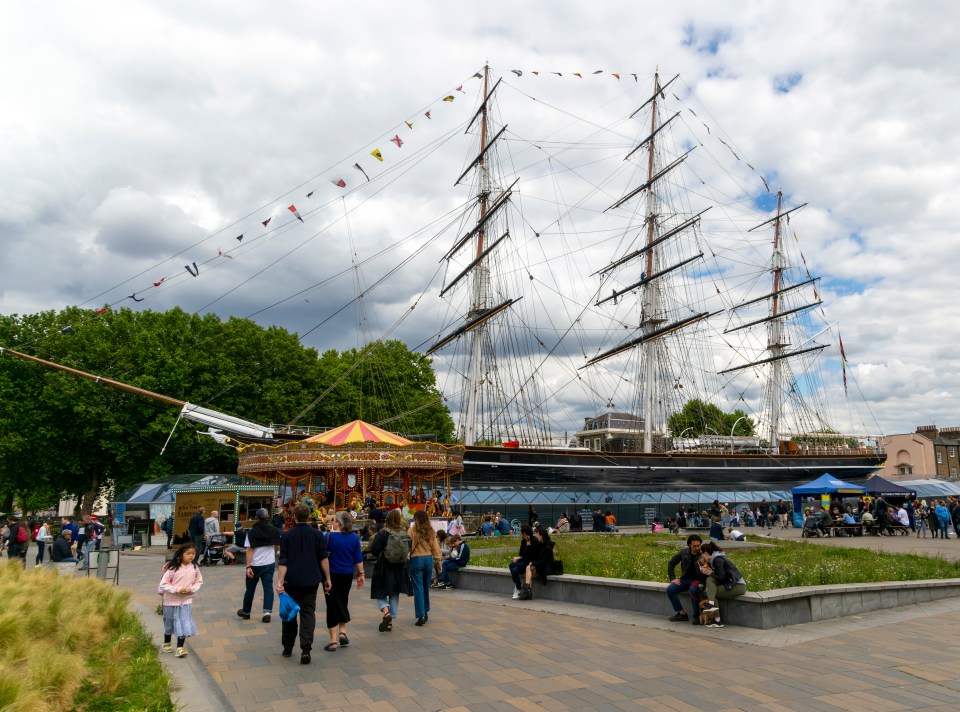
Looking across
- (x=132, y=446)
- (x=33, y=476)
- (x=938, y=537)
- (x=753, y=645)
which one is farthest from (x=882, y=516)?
(x=33, y=476)

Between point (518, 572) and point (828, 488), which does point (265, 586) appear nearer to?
point (518, 572)

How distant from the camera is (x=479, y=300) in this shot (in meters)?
42.7

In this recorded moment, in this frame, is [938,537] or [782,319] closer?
[938,537]

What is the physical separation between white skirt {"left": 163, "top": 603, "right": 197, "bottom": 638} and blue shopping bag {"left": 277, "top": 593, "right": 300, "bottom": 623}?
1.15 m

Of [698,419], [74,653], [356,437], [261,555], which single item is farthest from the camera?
[698,419]

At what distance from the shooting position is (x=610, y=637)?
8375 millimetres

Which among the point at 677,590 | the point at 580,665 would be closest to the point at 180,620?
the point at 580,665

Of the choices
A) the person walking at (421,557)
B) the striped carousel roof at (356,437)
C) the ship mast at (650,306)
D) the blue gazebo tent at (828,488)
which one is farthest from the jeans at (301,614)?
the ship mast at (650,306)

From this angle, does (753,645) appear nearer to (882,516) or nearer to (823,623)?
(823,623)

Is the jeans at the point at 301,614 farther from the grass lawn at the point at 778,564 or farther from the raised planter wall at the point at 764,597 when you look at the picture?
the grass lawn at the point at 778,564

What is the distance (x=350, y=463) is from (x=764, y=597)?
50.1 ft

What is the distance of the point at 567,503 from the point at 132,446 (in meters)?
21.9

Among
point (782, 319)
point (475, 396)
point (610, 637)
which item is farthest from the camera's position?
point (782, 319)

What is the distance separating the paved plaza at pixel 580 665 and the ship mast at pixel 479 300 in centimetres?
3008
